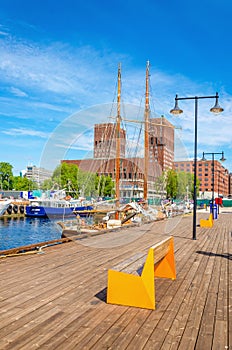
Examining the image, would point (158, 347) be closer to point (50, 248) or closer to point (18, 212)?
point (50, 248)

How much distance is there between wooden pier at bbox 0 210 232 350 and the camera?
3633 millimetres

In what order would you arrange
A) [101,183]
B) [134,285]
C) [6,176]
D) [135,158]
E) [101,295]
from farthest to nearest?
[6,176], [101,183], [135,158], [101,295], [134,285]

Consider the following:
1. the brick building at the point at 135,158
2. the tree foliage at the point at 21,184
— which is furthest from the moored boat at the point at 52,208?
the tree foliage at the point at 21,184

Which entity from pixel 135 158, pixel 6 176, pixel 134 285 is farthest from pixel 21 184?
pixel 134 285

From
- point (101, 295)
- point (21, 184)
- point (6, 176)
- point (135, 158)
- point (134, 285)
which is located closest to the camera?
point (134, 285)

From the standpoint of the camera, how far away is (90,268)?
7.29m

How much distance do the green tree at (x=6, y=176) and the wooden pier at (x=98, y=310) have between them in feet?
A: 295

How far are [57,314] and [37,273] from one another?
2.40 metres

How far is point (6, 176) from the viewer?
309 feet

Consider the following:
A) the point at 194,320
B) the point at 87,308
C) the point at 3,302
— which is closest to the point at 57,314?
the point at 87,308

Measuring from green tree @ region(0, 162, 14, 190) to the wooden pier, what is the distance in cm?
8986

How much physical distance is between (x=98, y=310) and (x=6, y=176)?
314 ft

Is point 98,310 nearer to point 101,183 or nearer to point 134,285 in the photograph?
point 134,285

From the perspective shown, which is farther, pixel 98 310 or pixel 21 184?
pixel 21 184
